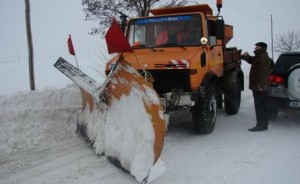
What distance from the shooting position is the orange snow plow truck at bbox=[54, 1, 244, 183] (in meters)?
4.43

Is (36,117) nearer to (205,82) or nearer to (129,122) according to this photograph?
(129,122)

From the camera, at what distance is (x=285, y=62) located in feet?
23.6

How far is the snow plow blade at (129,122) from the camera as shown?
4.25 m

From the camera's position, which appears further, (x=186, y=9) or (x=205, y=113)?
(x=186, y=9)

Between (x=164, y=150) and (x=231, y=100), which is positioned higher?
(x=231, y=100)

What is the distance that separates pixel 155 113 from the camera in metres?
4.44

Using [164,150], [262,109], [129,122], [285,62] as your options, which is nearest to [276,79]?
[285,62]

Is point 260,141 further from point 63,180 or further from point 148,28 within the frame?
point 63,180

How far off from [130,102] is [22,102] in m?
4.41

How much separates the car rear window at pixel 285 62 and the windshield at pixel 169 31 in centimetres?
181

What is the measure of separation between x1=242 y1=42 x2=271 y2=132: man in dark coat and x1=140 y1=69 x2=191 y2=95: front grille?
1705 millimetres

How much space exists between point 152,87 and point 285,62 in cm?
370

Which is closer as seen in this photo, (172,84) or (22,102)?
(172,84)

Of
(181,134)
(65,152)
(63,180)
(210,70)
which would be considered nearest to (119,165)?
(63,180)
